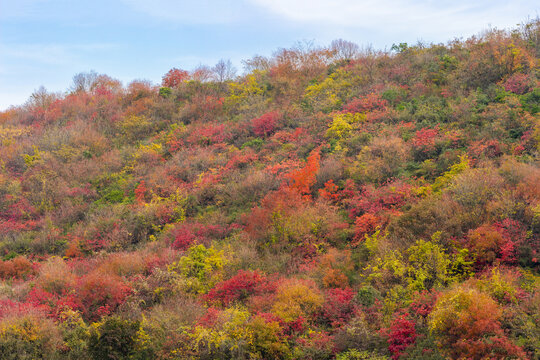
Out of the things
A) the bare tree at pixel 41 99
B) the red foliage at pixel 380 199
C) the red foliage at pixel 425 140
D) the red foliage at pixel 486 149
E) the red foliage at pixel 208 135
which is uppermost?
the bare tree at pixel 41 99

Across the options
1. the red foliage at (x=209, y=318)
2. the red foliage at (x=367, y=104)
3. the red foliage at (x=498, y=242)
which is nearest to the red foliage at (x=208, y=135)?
→ the red foliage at (x=367, y=104)

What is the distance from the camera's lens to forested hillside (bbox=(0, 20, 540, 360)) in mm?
10109

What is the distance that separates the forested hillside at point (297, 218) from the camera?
33.2 ft

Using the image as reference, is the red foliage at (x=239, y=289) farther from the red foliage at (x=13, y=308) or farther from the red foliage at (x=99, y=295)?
the red foliage at (x=13, y=308)

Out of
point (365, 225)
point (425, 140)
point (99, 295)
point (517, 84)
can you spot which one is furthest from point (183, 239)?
point (517, 84)

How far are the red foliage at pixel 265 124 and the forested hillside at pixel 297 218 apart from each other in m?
0.11

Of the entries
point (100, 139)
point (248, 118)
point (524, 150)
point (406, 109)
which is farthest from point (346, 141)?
point (100, 139)

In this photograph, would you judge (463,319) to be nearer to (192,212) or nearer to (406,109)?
(192,212)

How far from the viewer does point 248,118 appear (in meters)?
32.1

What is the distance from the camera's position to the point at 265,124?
29.7 metres

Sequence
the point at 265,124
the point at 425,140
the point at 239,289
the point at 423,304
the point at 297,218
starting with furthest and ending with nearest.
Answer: the point at 265,124 → the point at 425,140 → the point at 297,218 → the point at 239,289 → the point at 423,304

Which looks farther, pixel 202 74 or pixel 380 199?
pixel 202 74

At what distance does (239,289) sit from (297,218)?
458 centimetres

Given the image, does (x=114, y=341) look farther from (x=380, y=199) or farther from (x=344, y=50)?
(x=344, y=50)
